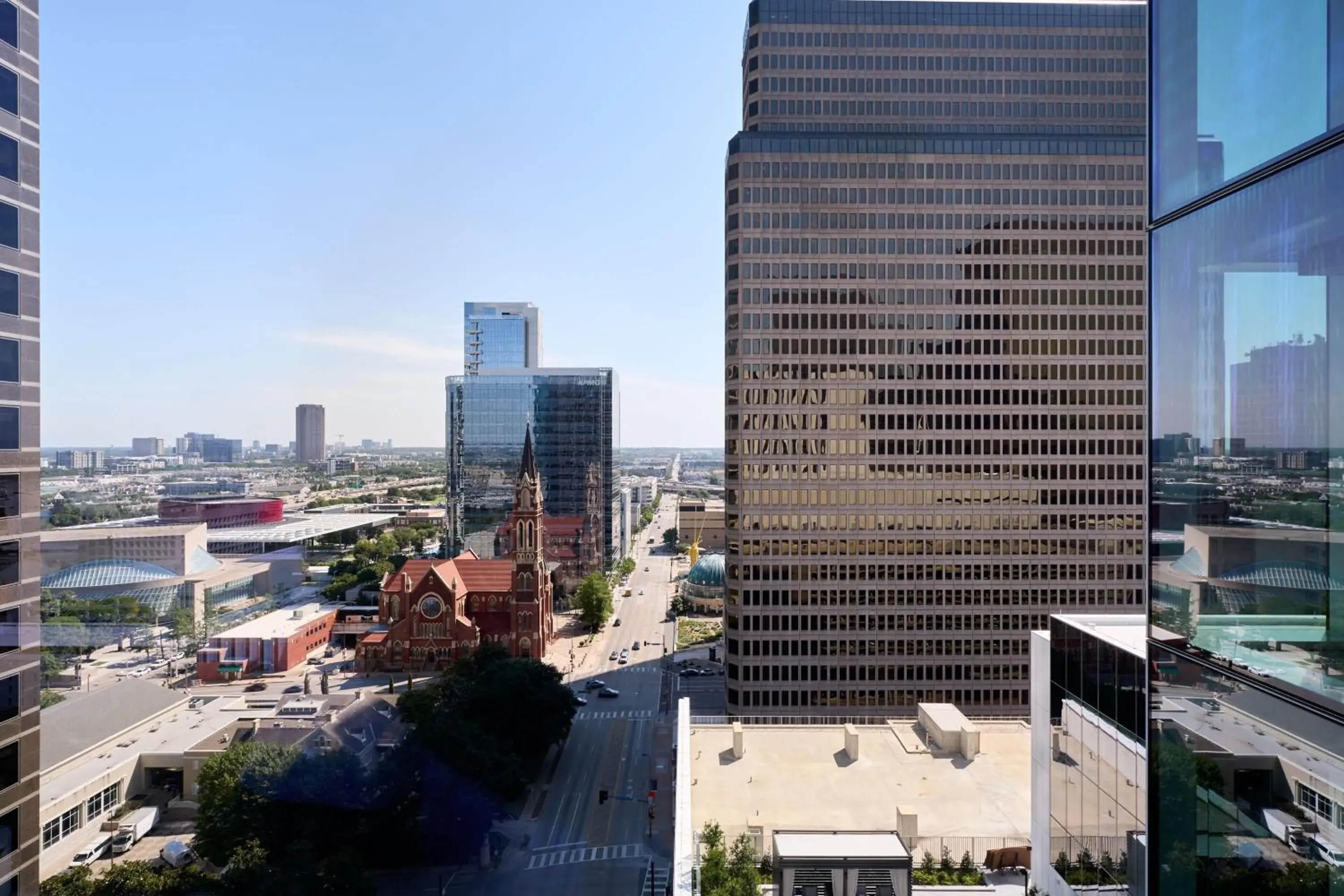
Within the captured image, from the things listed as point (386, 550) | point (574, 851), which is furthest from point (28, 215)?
point (386, 550)

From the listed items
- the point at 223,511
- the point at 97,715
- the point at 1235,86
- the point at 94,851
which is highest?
the point at 1235,86

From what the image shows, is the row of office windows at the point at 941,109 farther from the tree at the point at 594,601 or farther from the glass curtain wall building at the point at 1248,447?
the glass curtain wall building at the point at 1248,447

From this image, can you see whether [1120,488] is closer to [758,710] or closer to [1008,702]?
[1008,702]

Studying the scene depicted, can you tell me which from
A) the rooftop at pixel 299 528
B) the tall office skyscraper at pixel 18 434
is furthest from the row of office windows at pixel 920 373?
the rooftop at pixel 299 528

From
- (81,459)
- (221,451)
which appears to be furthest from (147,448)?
(221,451)

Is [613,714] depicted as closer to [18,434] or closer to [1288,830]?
[18,434]

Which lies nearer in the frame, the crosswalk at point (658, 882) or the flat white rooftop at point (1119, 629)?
the flat white rooftop at point (1119, 629)
